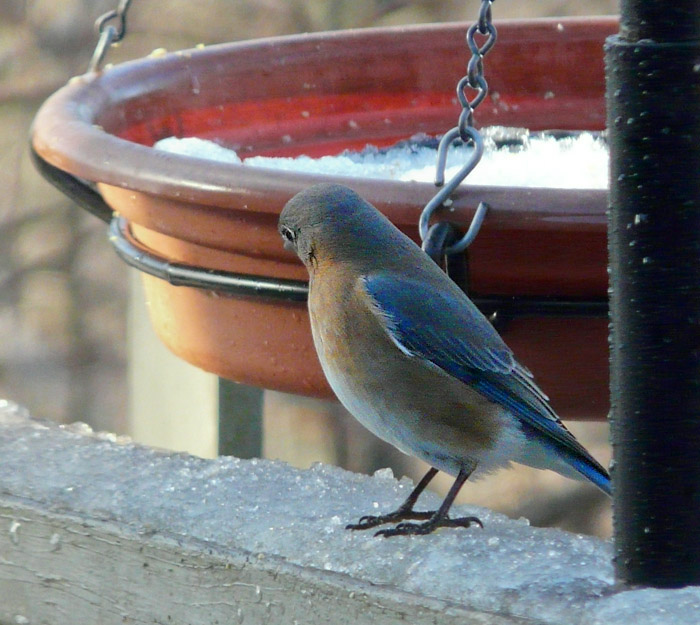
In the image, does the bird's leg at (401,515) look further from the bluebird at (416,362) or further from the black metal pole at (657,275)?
the black metal pole at (657,275)

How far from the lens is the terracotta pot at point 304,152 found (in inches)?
55.7

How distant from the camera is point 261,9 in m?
4.64

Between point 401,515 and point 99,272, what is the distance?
3.94m

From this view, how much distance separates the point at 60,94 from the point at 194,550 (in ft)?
2.99

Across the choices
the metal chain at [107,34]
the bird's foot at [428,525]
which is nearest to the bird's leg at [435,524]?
the bird's foot at [428,525]

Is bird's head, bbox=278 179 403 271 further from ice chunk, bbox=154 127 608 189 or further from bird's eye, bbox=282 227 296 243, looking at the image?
ice chunk, bbox=154 127 608 189

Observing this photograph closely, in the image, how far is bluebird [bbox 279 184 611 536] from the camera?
142 centimetres

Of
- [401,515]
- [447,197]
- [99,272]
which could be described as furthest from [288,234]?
[99,272]

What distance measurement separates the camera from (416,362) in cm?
143

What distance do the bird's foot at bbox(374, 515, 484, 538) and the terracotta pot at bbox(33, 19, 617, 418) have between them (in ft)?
0.72

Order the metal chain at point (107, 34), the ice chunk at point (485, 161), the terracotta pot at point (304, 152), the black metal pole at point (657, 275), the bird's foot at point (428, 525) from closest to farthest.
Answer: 1. the black metal pole at point (657, 275)
2. the bird's foot at point (428, 525)
3. the terracotta pot at point (304, 152)
4. the ice chunk at point (485, 161)
5. the metal chain at point (107, 34)

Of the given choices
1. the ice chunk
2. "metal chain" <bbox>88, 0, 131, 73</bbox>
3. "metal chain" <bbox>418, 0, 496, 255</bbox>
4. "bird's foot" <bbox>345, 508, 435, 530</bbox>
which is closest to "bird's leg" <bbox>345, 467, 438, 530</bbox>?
"bird's foot" <bbox>345, 508, 435, 530</bbox>

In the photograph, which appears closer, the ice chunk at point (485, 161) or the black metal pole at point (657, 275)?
the black metal pole at point (657, 275)

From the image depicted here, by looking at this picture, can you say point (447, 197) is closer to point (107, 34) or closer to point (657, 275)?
point (657, 275)
